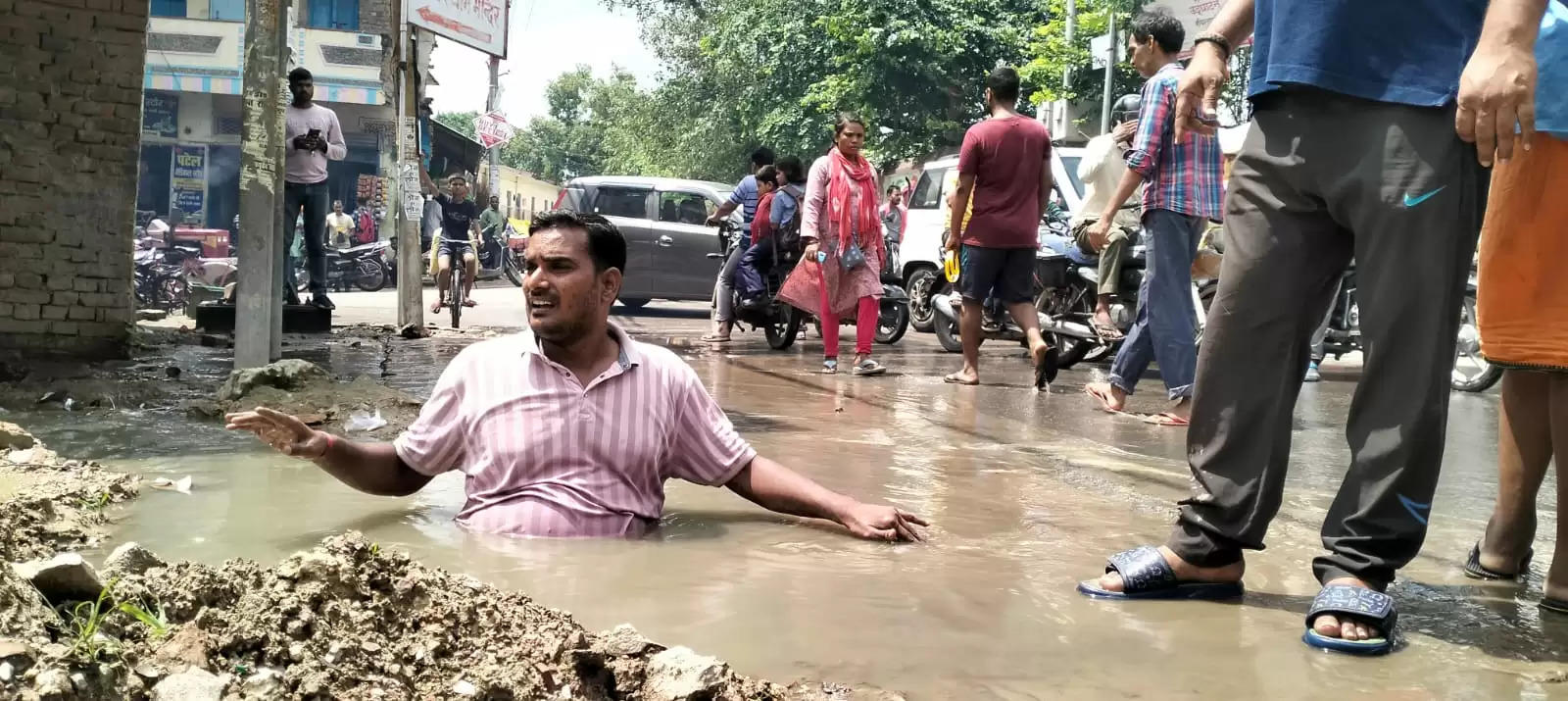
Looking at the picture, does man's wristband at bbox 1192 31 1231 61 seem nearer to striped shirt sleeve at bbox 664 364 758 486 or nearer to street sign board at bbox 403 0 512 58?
striped shirt sleeve at bbox 664 364 758 486

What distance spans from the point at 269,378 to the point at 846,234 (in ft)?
13.3

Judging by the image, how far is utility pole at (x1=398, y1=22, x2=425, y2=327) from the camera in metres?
12.1

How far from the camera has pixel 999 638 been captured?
107 inches

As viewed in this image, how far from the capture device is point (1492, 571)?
3369 millimetres

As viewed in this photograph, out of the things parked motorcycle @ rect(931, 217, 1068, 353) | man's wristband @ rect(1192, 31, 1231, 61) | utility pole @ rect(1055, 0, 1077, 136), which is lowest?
parked motorcycle @ rect(931, 217, 1068, 353)

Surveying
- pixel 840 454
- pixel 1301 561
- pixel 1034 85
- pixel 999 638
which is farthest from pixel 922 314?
pixel 1034 85

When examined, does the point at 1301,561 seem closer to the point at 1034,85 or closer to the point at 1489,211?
the point at 1489,211

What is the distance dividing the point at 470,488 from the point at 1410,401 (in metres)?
2.29

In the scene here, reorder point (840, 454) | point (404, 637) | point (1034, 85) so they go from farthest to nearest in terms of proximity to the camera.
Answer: point (1034, 85)
point (840, 454)
point (404, 637)

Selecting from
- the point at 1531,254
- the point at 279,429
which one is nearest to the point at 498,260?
the point at 279,429

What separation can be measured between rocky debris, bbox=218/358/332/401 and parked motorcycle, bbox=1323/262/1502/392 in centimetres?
578

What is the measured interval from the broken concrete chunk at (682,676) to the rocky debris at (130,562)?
3.13 ft

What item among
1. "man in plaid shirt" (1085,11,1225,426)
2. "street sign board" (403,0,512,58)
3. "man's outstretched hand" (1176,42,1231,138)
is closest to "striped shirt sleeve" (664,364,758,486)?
"man's outstretched hand" (1176,42,1231,138)

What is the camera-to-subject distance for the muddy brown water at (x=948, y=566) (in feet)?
8.33
